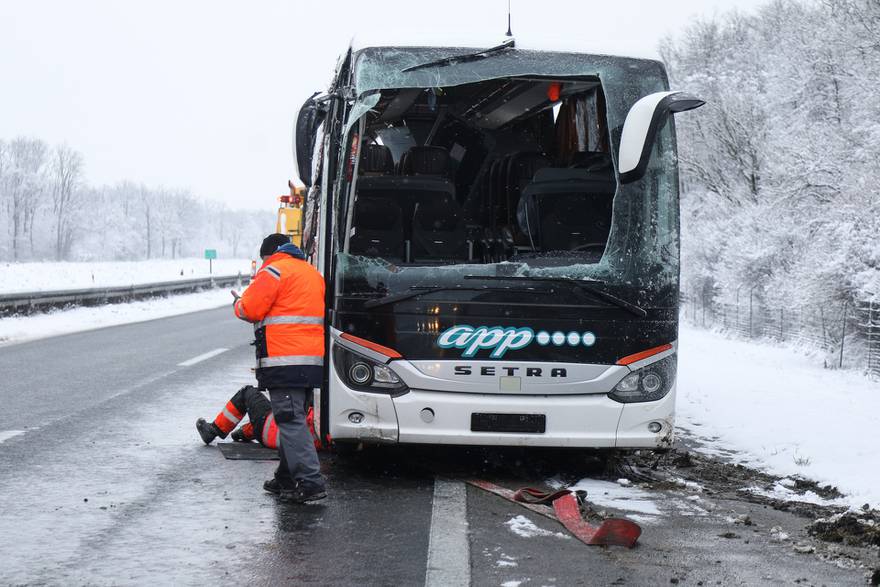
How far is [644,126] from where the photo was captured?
6223 mm

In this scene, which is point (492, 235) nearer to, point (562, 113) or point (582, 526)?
point (562, 113)

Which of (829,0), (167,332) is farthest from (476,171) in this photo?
(829,0)

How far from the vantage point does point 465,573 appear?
4449 millimetres

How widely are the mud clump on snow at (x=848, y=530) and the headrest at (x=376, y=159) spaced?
12.7ft

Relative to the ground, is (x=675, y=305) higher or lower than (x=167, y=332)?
higher

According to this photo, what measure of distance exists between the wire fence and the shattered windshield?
35.2ft

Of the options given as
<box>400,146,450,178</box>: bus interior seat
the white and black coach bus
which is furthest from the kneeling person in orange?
<box>400,146,450,178</box>: bus interior seat

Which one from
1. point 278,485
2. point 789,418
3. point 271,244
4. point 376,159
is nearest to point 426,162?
point 376,159

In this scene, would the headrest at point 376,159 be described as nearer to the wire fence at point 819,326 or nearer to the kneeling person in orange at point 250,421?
the kneeling person in orange at point 250,421

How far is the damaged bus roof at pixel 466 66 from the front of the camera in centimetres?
655

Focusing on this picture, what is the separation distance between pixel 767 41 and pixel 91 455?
33.8m

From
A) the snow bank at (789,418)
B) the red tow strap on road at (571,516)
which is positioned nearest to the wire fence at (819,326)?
the snow bank at (789,418)

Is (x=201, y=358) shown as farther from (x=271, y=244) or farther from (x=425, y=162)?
(x=271, y=244)

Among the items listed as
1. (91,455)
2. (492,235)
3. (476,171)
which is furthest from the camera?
Answer: (476,171)
